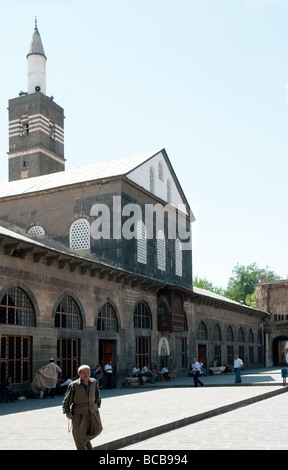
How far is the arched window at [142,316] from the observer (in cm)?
2846

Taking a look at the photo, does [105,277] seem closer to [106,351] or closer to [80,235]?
[106,351]

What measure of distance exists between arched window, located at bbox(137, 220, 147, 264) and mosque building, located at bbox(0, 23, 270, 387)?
56 millimetres

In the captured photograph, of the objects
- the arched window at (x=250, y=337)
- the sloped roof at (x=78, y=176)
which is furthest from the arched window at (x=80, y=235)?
the arched window at (x=250, y=337)

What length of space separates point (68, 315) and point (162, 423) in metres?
11.4

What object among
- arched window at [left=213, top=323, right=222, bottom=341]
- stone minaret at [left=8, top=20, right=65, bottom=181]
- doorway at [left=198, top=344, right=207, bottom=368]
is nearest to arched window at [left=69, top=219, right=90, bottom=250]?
doorway at [left=198, top=344, right=207, bottom=368]

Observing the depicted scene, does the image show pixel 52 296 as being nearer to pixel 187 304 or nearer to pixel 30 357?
pixel 30 357

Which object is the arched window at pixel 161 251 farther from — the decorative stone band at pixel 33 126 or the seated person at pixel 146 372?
the decorative stone band at pixel 33 126

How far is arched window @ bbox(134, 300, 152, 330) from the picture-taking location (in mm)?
28456

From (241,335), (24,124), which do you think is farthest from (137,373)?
(24,124)

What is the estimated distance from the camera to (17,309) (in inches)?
771

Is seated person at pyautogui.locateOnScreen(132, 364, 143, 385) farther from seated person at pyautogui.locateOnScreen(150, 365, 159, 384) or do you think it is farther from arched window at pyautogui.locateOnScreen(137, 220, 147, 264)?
arched window at pyautogui.locateOnScreen(137, 220, 147, 264)

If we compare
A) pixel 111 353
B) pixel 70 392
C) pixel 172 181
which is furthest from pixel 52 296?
pixel 172 181

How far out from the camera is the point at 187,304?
35.2 m

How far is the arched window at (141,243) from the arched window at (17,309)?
10.7 m
